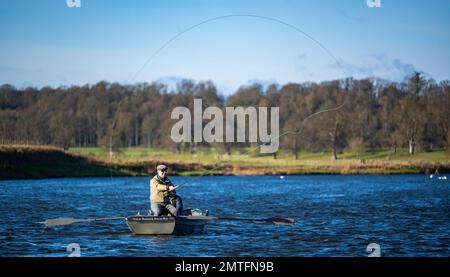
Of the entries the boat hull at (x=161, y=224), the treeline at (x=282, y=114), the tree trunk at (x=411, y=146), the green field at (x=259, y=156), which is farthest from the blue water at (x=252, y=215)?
the green field at (x=259, y=156)

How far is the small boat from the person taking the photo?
88.6 ft

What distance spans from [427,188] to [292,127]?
34408 millimetres

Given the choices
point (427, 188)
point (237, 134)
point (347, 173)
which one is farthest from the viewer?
point (237, 134)

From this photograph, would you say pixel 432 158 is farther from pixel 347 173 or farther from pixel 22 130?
pixel 22 130

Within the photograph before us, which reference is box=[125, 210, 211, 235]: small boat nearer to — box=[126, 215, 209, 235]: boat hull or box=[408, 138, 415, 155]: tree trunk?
box=[126, 215, 209, 235]: boat hull

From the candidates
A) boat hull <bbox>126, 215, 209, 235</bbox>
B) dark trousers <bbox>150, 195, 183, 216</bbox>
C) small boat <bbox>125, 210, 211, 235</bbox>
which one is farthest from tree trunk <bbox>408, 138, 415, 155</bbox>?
dark trousers <bbox>150, 195, 183, 216</bbox>

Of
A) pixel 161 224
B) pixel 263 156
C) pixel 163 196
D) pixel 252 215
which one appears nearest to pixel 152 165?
pixel 263 156

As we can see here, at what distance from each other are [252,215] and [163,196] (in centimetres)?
1247

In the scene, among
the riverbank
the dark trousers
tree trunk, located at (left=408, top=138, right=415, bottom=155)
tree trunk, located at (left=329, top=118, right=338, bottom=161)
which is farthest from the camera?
tree trunk, located at (left=329, top=118, right=338, bottom=161)

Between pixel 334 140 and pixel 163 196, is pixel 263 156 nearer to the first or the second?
pixel 334 140

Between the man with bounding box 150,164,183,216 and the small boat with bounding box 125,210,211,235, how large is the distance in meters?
0.36

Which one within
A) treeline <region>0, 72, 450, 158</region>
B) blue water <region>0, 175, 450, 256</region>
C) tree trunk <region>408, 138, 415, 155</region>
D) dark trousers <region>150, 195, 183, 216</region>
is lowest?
blue water <region>0, 175, 450, 256</region>
